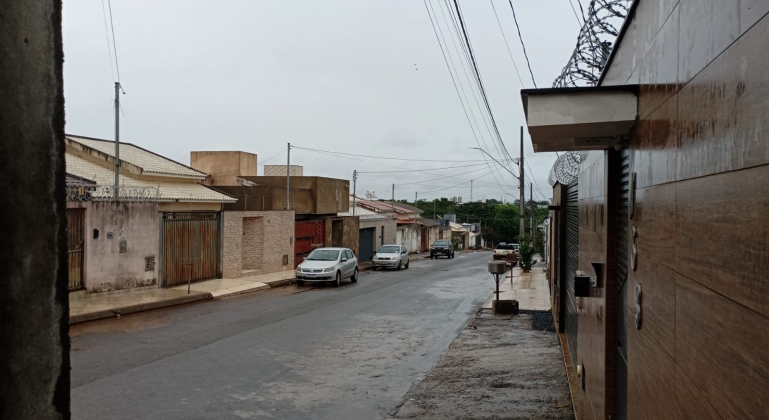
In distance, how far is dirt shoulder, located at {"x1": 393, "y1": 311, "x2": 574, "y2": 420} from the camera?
302 inches

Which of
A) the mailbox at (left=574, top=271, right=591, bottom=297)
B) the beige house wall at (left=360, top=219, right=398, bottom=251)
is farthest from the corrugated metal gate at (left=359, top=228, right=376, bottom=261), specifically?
the mailbox at (left=574, top=271, right=591, bottom=297)

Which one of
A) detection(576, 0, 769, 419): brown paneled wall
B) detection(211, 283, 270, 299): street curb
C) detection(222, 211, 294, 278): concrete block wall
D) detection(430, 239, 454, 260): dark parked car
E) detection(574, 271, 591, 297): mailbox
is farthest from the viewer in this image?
detection(430, 239, 454, 260): dark parked car

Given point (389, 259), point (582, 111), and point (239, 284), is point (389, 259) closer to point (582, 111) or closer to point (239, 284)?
point (239, 284)

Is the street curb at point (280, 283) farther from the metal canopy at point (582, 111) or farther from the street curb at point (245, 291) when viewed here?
the metal canopy at point (582, 111)

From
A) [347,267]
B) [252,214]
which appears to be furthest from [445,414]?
[252,214]

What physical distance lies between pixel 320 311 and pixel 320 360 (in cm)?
599

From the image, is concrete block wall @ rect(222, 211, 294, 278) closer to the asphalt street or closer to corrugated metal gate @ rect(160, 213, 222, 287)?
corrugated metal gate @ rect(160, 213, 222, 287)

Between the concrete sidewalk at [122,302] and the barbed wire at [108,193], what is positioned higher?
the barbed wire at [108,193]

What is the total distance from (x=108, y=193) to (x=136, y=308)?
4342mm

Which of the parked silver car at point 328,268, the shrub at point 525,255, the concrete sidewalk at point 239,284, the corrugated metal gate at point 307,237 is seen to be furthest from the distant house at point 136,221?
the shrub at point 525,255

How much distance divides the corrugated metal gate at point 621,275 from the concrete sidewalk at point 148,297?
12.5 m

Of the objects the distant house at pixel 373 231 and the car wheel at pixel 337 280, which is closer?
the car wheel at pixel 337 280

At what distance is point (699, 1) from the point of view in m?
2.16

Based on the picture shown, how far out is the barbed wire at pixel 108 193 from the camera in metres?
16.8
